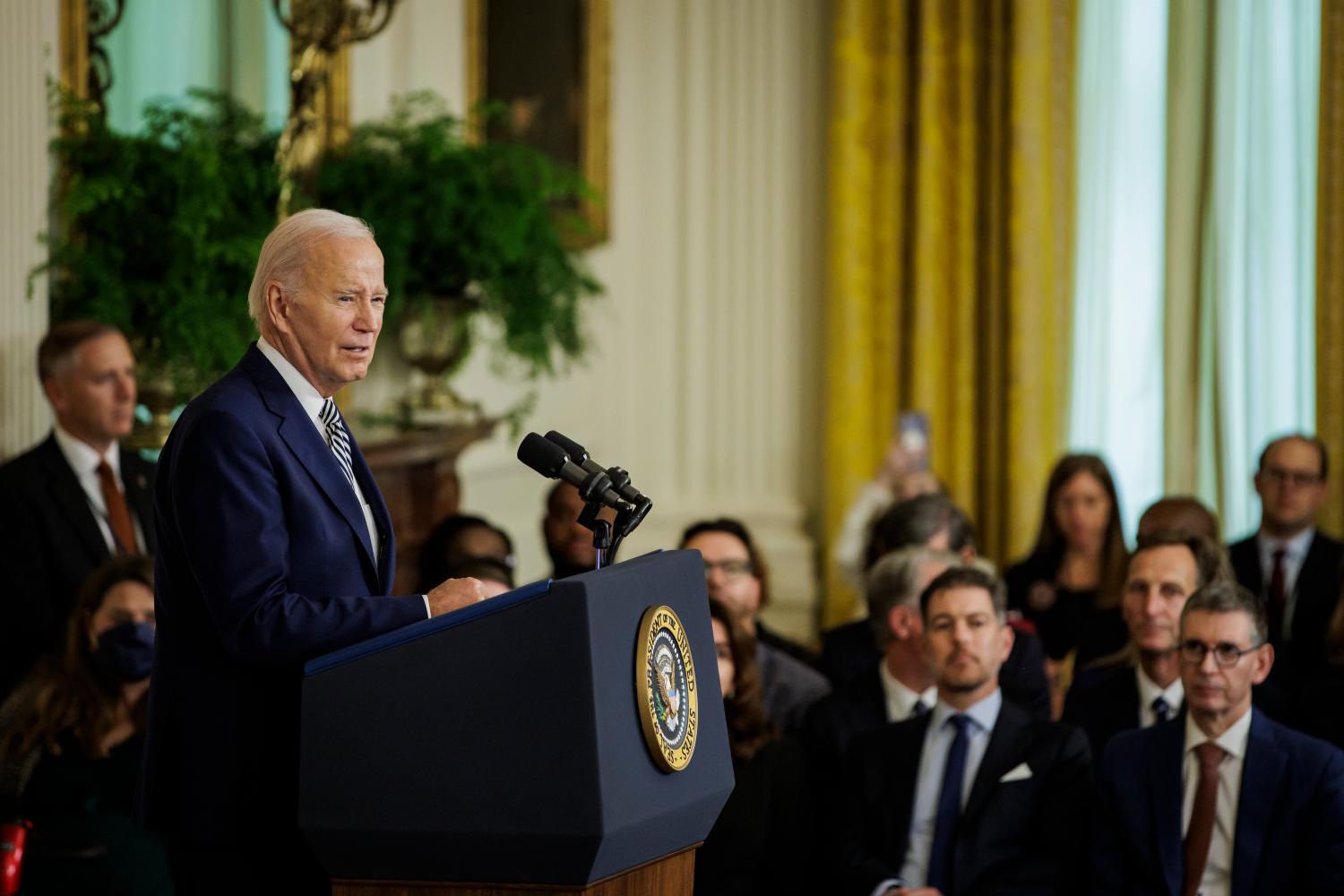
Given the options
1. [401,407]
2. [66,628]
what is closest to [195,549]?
[66,628]

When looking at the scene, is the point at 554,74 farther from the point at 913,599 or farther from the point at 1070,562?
the point at 913,599

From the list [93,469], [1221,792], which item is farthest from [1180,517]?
[93,469]

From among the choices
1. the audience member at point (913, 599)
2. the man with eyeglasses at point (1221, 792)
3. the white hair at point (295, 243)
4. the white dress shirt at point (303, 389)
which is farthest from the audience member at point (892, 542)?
the white hair at point (295, 243)

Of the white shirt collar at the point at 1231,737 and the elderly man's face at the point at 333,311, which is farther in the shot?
the white shirt collar at the point at 1231,737

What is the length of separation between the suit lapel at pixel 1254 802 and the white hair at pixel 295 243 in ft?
7.56

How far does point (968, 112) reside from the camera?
7.96m

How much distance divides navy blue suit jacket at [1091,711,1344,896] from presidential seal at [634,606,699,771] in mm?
1772

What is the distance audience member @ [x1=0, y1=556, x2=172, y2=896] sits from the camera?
11.5ft

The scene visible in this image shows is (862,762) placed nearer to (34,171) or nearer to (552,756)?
(552,756)

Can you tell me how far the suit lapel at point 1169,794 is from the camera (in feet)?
11.9

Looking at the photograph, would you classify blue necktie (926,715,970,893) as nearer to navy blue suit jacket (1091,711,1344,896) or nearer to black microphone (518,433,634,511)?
navy blue suit jacket (1091,711,1344,896)

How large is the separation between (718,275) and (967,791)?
189 inches

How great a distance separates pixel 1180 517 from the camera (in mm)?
5539

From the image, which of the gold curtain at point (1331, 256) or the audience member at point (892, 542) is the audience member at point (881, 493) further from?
the gold curtain at point (1331, 256)
